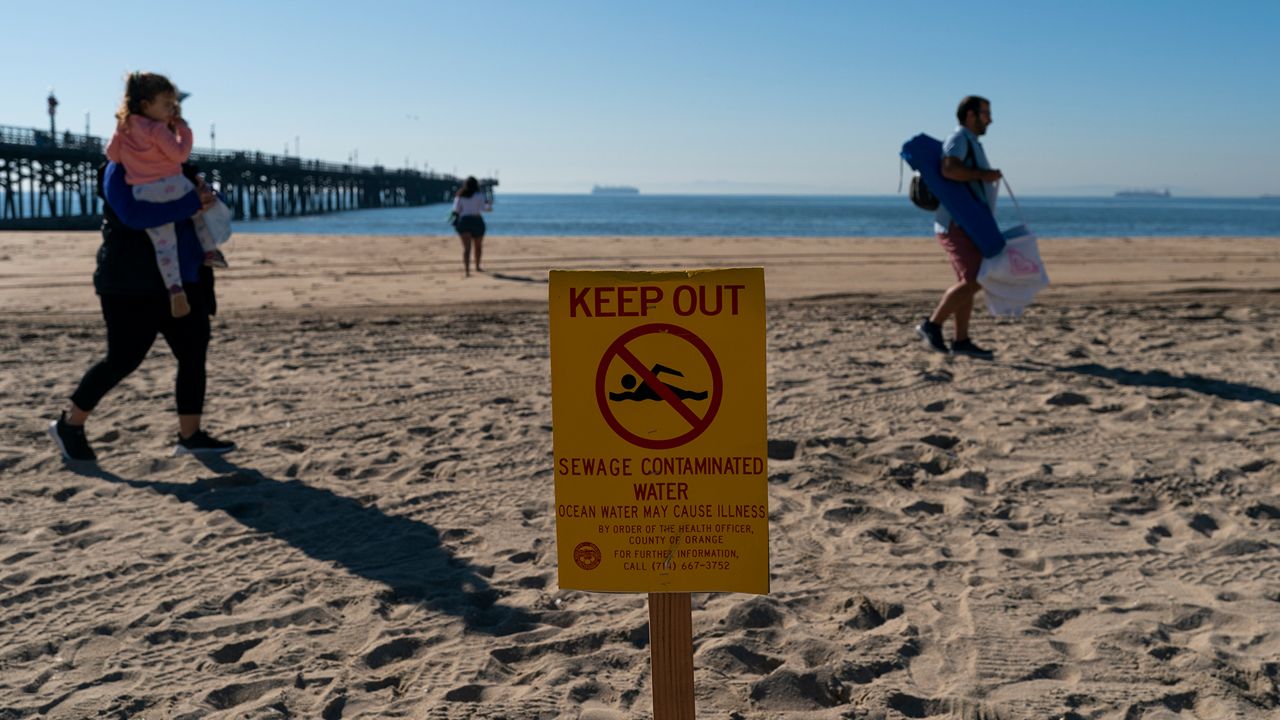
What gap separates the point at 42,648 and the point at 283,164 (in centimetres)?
6618

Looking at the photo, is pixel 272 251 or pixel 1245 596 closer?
pixel 1245 596

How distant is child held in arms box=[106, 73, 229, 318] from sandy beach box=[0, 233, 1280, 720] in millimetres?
987

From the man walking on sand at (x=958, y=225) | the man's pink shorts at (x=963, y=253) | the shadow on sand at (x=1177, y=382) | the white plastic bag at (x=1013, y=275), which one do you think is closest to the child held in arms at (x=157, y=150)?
the man walking on sand at (x=958, y=225)

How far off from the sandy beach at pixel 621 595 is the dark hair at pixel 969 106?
5.46ft

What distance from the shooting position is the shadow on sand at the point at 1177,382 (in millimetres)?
6074

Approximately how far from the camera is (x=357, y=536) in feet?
13.2

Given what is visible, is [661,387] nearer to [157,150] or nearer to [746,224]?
[157,150]

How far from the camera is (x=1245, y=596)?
11.2 ft

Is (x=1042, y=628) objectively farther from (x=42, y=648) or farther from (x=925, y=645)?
(x=42, y=648)

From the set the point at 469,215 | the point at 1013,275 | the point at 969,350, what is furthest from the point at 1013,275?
the point at 469,215

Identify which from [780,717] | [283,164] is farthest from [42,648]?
[283,164]

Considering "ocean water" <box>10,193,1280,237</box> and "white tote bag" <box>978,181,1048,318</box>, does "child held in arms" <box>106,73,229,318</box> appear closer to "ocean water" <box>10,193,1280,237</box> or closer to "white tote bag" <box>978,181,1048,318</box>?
"white tote bag" <box>978,181,1048,318</box>

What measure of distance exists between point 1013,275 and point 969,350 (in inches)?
24.7

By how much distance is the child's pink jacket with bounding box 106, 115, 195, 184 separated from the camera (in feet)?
14.4
